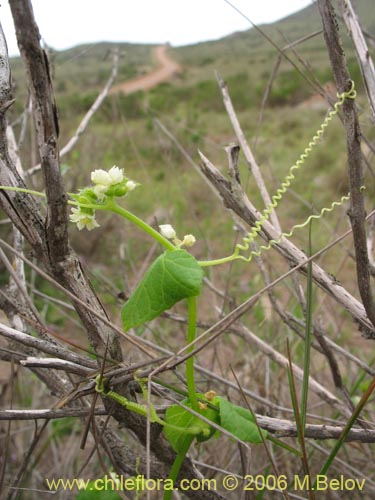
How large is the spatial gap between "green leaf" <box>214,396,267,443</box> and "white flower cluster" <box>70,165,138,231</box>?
200 millimetres

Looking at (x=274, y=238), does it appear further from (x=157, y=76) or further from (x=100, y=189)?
(x=157, y=76)

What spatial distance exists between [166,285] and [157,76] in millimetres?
15208

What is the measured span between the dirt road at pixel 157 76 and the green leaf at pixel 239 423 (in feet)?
34.9

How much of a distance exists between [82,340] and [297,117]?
5.70 metres

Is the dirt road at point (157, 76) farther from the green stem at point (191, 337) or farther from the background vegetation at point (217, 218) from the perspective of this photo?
the green stem at point (191, 337)

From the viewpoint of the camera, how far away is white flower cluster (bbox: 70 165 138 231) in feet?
1.23

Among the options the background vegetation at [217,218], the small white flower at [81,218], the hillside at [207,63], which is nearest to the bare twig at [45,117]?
the small white flower at [81,218]

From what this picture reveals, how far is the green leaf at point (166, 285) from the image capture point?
14.4 inches

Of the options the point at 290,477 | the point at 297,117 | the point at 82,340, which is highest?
the point at 297,117

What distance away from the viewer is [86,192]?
39 cm

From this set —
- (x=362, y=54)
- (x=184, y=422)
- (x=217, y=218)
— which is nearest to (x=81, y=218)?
(x=184, y=422)

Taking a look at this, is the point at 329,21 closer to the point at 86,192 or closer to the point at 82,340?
the point at 86,192

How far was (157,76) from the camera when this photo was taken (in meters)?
14.6

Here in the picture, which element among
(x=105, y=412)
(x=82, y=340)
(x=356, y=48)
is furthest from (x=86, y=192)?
(x=82, y=340)
